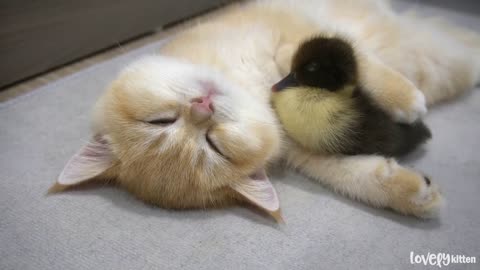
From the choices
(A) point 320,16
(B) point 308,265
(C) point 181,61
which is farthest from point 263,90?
(B) point 308,265

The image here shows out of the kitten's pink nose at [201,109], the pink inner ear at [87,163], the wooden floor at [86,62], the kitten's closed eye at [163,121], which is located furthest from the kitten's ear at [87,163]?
the wooden floor at [86,62]

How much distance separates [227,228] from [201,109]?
310 mm

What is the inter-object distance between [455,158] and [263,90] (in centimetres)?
61

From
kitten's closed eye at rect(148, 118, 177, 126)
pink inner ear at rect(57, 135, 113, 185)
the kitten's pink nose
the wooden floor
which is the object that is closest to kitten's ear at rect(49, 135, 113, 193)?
pink inner ear at rect(57, 135, 113, 185)

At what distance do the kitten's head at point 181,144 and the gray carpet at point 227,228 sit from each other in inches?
2.4

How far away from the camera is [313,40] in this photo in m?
1.03

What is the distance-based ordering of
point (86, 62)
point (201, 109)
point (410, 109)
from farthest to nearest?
point (86, 62) → point (410, 109) → point (201, 109)

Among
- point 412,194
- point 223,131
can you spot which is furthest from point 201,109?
point 412,194

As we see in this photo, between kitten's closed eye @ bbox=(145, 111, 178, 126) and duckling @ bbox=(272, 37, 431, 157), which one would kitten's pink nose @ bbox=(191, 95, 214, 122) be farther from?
duckling @ bbox=(272, 37, 431, 157)

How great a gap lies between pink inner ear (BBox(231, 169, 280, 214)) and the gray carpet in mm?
53

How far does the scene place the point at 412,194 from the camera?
89 cm

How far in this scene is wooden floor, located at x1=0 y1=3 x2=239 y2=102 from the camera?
146 centimetres

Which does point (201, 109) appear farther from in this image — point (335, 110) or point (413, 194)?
point (413, 194)

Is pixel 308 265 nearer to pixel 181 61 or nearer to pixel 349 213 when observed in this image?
pixel 349 213
